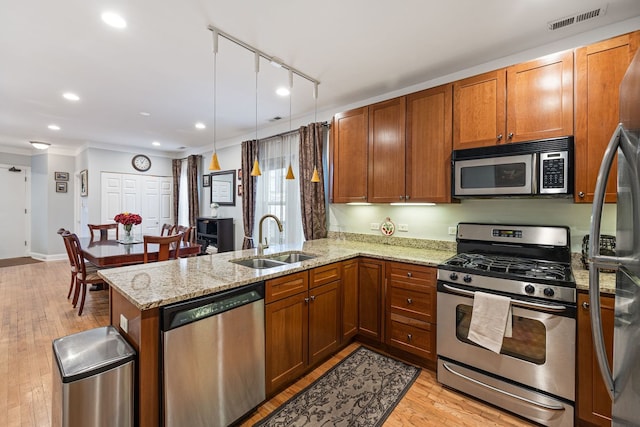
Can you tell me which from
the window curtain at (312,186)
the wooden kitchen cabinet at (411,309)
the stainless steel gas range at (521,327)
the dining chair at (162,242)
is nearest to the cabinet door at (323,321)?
the wooden kitchen cabinet at (411,309)

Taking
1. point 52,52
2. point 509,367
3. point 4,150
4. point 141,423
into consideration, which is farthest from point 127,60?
point 4,150

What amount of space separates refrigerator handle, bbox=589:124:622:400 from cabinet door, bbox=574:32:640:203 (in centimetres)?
127

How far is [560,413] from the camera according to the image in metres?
1.73

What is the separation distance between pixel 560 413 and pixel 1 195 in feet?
33.5

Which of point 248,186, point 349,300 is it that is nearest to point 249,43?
point 349,300

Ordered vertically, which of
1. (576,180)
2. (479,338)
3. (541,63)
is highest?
(541,63)

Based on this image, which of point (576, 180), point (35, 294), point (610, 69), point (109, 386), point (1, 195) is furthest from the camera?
point (1, 195)

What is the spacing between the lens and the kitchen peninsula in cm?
138

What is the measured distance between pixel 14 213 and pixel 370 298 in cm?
881

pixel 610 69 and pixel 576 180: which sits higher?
pixel 610 69

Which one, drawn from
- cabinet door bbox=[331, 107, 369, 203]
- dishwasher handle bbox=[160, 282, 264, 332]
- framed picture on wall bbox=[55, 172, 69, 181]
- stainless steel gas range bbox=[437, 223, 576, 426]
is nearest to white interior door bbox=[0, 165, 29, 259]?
framed picture on wall bbox=[55, 172, 69, 181]

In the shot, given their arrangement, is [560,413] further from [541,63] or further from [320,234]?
[320,234]

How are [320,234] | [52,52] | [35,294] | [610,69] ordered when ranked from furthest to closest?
A: [35,294], [320,234], [52,52], [610,69]

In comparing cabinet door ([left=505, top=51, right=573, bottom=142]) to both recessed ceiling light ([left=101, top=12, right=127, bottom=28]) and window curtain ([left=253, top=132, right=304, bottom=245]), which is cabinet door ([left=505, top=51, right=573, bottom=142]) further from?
recessed ceiling light ([left=101, top=12, right=127, bottom=28])
